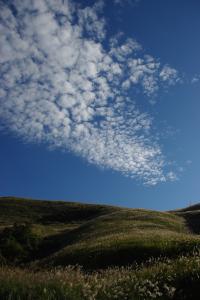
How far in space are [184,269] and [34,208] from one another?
89.1 meters

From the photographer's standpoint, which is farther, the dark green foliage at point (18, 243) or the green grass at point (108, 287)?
the dark green foliage at point (18, 243)

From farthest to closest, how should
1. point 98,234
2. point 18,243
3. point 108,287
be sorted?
point 18,243
point 98,234
point 108,287

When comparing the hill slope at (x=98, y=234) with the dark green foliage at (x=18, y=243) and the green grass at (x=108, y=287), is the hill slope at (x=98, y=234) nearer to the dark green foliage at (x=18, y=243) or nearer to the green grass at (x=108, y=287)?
the dark green foliage at (x=18, y=243)

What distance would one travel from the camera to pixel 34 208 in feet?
330

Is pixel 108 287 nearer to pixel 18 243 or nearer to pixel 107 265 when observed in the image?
pixel 107 265

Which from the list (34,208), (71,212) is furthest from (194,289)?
(34,208)

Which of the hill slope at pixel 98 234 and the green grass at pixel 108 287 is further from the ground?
the hill slope at pixel 98 234

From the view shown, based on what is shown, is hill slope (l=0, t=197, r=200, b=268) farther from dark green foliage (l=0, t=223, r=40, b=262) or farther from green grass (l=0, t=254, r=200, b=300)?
green grass (l=0, t=254, r=200, b=300)

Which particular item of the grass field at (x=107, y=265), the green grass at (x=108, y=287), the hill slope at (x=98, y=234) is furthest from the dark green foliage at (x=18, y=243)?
the green grass at (x=108, y=287)

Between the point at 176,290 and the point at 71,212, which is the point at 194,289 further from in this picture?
the point at 71,212

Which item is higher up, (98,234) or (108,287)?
(98,234)

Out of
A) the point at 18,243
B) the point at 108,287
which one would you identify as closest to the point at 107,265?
the point at 108,287

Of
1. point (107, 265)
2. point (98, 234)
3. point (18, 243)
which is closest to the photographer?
point (107, 265)

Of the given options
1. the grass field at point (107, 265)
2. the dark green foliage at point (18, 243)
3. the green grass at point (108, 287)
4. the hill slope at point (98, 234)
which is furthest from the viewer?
the dark green foliage at point (18, 243)
